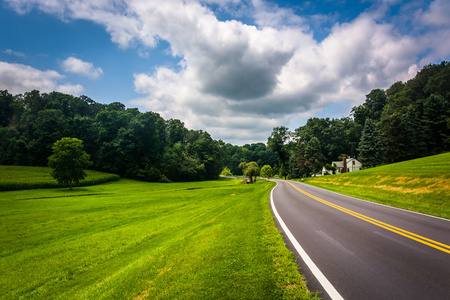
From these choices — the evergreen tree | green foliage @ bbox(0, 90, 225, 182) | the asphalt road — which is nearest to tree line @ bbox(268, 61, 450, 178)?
the evergreen tree

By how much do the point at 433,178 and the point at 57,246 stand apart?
2868 centimetres

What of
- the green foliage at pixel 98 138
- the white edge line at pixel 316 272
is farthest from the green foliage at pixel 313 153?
the white edge line at pixel 316 272

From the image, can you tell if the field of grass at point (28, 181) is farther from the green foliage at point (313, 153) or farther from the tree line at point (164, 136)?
the green foliage at point (313, 153)

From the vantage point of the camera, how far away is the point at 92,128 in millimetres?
59344

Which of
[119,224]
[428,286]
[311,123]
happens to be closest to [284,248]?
[428,286]

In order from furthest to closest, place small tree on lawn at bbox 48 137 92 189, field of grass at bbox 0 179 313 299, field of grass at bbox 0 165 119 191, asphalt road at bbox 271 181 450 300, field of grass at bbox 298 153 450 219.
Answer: small tree on lawn at bbox 48 137 92 189 → field of grass at bbox 0 165 119 191 → field of grass at bbox 298 153 450 219 → field of grass at bbox 0 179 313 299 → asphalt road at bbox 271 181 450 300

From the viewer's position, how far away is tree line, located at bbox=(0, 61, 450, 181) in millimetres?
51438

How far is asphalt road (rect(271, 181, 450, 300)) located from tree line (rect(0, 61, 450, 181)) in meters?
56.0

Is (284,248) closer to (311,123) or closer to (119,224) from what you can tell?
(119,224)

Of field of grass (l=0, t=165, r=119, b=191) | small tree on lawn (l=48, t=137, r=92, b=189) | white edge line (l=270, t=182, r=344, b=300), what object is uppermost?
small tree on lawn (l=48, t=137, r=92, b=189)

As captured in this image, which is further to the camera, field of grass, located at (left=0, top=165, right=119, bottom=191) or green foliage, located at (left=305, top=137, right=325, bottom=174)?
green foliage, located at (left=305, top=137, right=325, bottom=174)

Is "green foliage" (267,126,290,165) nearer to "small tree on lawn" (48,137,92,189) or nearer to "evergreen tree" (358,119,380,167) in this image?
"evergreen tree" (358,119,380,167)

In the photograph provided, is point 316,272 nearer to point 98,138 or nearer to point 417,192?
point 417,192

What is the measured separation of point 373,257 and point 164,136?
2936 inches
